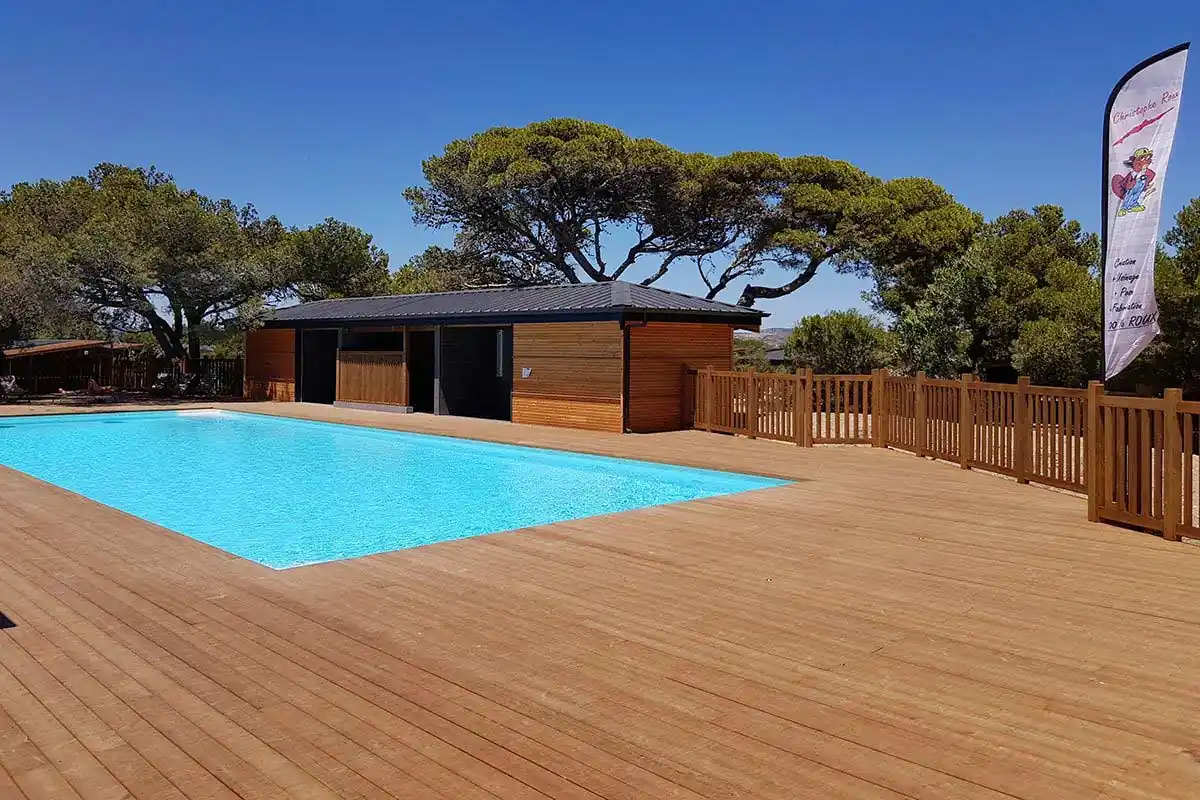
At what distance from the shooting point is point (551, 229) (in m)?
33.7

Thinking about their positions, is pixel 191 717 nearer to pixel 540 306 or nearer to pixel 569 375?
pixel 569 375

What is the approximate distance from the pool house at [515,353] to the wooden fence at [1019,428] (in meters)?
1.11

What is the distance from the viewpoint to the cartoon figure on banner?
6840 millimetres

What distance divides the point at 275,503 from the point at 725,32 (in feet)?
70.8

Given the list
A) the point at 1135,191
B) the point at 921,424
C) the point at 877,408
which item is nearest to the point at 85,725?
the point at 1135,191

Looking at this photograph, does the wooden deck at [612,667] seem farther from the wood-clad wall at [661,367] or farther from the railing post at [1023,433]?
the wood-clad wall at [661,367]

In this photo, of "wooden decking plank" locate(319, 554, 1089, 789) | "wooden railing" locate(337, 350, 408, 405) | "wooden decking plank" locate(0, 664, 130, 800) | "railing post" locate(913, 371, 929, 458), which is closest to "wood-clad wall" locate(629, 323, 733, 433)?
"railing post" locate(913, 371, 929, 458)

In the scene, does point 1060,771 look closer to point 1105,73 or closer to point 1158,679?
point 1158,679

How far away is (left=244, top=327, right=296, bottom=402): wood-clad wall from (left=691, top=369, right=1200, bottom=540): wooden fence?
12.8 m

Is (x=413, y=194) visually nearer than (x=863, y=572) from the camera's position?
No

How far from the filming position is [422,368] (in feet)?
67.9

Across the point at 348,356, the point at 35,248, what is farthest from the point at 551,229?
the point at 35,248

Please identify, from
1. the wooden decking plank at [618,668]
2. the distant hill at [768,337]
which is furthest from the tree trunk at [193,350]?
the wooden decking plank at [618,668]

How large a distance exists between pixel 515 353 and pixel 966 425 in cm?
890
